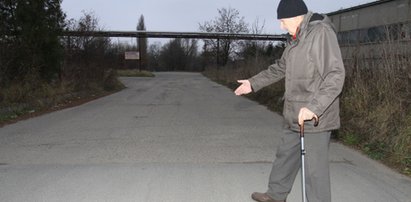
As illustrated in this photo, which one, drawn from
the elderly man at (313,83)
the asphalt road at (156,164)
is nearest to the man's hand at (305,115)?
the elderly man at (313,83)

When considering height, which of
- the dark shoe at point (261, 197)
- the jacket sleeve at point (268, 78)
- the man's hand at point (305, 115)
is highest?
the jacket sleeve at point (268, 78)

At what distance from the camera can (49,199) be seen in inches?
203

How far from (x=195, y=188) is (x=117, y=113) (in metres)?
8.32

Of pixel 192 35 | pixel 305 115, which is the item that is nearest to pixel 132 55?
pixel 192 35

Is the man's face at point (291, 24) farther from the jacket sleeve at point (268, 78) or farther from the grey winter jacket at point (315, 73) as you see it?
the jacket sleeve at point (268, 78)

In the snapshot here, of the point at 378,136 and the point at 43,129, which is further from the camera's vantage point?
the point at 43,129

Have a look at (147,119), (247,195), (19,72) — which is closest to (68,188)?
(247,195)

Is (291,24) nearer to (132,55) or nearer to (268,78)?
(268,78)

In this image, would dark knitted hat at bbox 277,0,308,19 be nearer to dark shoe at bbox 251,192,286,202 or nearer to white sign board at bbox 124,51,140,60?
dark shoe at bbox 251,192,286,202

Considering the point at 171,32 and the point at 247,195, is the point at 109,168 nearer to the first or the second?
the point at 247,195

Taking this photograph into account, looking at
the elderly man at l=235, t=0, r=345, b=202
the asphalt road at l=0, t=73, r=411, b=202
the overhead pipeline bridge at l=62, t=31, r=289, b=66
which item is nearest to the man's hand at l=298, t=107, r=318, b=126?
the elderly man at l=235, t=0, r=345, b=202

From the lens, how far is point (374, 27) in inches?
1160

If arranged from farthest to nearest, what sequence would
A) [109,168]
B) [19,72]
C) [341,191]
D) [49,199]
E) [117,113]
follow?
[19,72], [117,113], [109,168], [341,191], [49,199]

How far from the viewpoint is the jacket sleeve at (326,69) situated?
3.75 m
